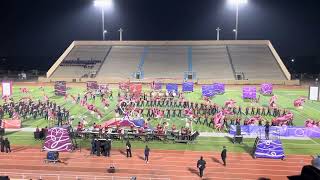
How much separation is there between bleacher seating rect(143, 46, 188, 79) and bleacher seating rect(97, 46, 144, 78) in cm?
186

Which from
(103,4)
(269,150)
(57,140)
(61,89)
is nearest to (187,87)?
(61,89)

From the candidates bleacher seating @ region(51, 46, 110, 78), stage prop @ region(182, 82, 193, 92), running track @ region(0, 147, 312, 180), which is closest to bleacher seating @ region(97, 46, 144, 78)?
bleacher seating @ region(51, 46, 110, 78)

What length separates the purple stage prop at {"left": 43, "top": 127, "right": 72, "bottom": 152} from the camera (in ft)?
71.5

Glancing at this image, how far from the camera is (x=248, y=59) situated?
65.0 meters

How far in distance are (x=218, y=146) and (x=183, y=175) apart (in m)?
5.67

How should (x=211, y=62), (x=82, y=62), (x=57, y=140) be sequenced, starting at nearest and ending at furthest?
(x=57, y=140), (x=211, y=62), (x=82, y=62)

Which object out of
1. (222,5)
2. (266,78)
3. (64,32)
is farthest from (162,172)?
(64,32)

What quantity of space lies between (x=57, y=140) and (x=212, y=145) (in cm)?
894

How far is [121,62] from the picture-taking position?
66.1m

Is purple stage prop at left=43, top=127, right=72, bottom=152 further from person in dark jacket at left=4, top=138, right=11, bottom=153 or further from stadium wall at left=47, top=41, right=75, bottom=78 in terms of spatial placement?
stadium wall at left=47, top=41, right=75, bottom=78

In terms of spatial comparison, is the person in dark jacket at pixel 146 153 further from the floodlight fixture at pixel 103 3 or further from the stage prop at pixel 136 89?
the floodlight fixture at pixel 103 3

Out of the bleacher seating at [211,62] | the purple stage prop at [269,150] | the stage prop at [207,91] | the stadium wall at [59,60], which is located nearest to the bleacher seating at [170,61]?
the bleacher seating at [211,62]

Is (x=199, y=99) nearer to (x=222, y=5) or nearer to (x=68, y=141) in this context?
(x=68, y=141)

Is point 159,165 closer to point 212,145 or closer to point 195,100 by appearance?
point 212,145
